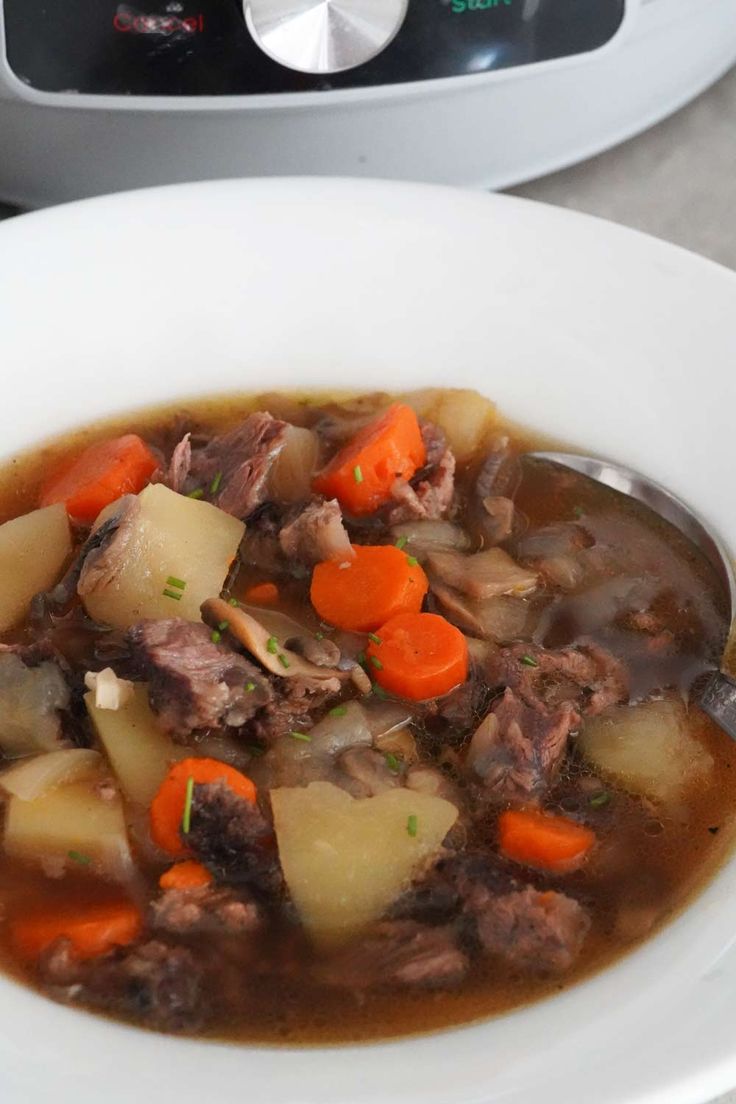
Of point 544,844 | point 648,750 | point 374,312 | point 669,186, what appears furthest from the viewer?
point 669,186

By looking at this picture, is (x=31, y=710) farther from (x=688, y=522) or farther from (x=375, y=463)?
(x=688, y=522)

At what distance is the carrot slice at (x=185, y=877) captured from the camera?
1923mm

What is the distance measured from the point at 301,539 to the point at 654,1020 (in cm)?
113

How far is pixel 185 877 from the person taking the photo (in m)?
1.93

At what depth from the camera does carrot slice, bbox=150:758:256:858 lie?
1.97 meters

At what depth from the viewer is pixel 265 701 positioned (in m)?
2.12

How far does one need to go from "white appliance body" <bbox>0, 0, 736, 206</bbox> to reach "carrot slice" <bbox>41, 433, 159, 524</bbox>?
0.75 metres

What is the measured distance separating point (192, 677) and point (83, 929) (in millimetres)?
413

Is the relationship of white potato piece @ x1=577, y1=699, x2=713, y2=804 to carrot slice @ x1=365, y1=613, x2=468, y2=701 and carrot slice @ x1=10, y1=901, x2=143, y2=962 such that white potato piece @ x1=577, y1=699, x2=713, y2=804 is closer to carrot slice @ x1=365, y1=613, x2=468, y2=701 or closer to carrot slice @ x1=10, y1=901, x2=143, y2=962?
carrot slice @ x1=365, y1=613, x2=468, y2=701

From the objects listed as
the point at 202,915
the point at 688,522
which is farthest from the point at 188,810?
the point at 688,522

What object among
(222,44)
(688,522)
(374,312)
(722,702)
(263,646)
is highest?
(222,44)

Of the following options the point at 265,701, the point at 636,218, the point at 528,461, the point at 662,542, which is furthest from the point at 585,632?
the point at 636,218

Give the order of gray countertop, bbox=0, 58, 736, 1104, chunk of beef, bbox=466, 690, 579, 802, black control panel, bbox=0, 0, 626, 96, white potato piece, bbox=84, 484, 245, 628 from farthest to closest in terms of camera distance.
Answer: gray countertop, bbox=0, 58, 736, 1104 < black control panel, bbox=0, 0, 626, 96 < white potato piece, bbox=84, 484, 245, 628 < chunk of beef, bbox=466, 690, 579, 802

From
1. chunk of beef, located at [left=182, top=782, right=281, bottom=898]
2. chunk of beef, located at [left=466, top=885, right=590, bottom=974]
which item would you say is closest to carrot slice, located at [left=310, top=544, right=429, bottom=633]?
chunk of beef, located at [left=182, top=782, right=281, bottom=898]
